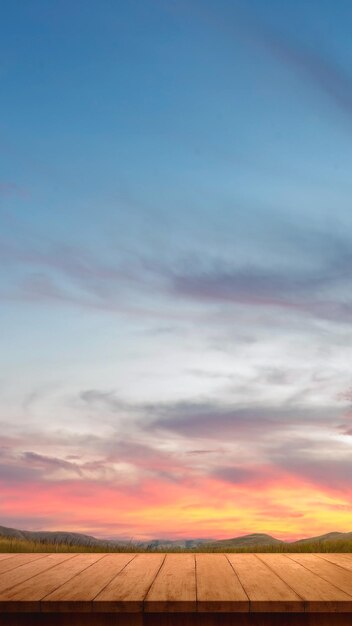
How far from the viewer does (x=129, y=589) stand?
18.5 feet

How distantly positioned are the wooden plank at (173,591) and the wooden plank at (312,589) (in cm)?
85

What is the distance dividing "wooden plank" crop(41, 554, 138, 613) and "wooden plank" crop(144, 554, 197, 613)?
45 centimetres

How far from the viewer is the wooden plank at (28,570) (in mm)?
5957

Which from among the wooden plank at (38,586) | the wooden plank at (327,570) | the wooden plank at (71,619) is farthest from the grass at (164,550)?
the wooden plank at (71,619)

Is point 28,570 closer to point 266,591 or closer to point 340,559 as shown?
point 266,591

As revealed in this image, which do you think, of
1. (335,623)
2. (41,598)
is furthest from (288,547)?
(41,598)

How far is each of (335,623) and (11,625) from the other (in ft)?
8.34

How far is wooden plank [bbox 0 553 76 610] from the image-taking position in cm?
596

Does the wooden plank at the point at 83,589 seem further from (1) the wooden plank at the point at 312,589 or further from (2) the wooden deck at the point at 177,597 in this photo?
(1) the wooden plank at the point at 312,589

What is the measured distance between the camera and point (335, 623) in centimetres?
529

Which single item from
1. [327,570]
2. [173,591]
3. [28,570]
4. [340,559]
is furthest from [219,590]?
[340,559]

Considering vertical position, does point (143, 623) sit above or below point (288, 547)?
below

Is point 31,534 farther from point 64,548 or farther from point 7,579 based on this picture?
point 7,579

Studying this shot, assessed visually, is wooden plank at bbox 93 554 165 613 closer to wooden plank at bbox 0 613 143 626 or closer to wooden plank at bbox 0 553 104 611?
wooden plank at bbox 0 613 143 626
